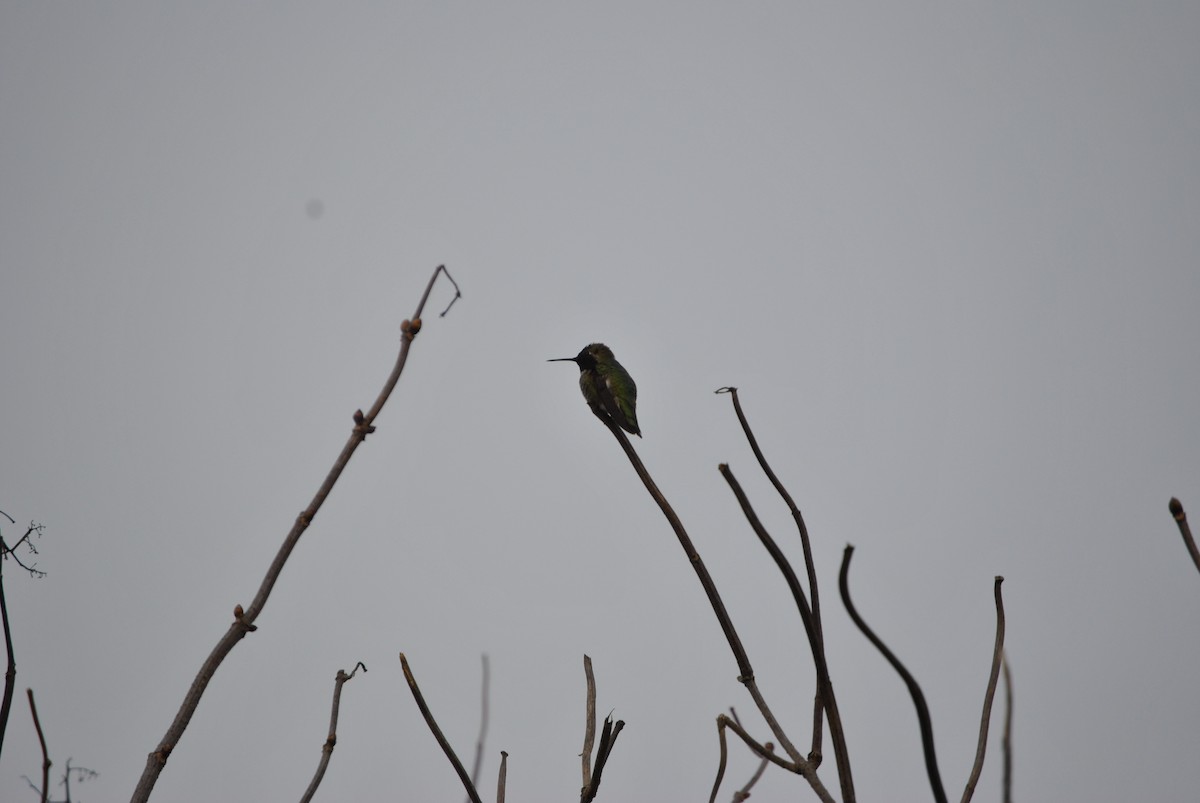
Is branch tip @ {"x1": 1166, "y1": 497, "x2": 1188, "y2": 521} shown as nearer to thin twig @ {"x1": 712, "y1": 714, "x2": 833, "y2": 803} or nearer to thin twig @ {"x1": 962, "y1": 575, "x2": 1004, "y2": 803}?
thin twig @ {"x1": 962, "y1": 575, "x2": 1004, "y2": 803}

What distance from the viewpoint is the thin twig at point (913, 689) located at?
4.28ft

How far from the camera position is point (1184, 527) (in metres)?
1.84

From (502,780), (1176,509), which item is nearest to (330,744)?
(502,780)

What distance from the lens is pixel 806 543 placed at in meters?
2.27

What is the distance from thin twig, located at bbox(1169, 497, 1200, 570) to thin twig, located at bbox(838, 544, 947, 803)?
2.88 feet

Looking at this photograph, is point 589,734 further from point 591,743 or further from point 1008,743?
point 1008,743

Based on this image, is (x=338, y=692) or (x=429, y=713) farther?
(x=338, y=692)

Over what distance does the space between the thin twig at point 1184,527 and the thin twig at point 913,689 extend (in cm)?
88

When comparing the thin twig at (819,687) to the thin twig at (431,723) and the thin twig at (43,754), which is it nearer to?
the thin twig at (431,723)

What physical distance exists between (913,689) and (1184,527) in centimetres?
91

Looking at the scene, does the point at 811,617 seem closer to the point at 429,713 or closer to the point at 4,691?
the point at 429,713

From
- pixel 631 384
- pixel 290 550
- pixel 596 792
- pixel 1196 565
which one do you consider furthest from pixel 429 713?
pixel 631 384

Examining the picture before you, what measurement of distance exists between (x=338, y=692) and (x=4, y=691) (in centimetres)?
82

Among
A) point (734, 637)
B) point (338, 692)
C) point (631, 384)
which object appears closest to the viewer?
point (734, 637)
